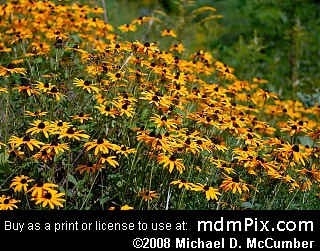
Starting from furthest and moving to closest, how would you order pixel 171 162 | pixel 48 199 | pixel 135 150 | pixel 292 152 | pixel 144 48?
pixel 144 48 → pixel 292 152 → pixel 135 150 → pixel 171 162 → pixel 48 199

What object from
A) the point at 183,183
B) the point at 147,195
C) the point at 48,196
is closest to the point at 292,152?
the point at 183,183

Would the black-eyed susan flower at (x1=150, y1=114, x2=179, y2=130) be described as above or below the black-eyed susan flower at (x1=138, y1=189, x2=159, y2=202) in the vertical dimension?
above

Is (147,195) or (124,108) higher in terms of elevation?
(124,108)

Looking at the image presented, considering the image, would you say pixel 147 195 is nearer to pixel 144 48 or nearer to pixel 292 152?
pixel 292 152

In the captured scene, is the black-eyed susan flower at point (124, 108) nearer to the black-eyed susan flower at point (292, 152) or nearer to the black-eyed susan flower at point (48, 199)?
the black-eyed susan flower at point (48, 199)

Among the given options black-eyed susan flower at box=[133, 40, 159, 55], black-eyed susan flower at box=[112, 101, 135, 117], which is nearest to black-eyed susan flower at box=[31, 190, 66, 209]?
black-eyed susan flower at box=[112, 101, 135, 117]

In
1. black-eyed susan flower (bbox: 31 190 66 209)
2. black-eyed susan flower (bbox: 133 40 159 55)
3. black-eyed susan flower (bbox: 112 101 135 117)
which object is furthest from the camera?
black-eyed susan flower (bbox: 133 40 159 55)

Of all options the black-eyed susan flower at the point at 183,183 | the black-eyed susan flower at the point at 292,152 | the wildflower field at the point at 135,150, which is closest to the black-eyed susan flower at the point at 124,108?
the wildflower field at the point at 135,150

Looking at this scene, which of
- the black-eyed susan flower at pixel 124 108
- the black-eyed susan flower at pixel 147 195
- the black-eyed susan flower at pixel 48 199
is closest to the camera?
the black-eyed susan flower at pixel 48 199

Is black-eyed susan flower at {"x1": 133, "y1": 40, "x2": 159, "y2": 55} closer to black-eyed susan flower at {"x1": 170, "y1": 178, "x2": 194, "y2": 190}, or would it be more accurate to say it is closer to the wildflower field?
the wildflower field

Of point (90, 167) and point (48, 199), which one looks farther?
point (90, 167)

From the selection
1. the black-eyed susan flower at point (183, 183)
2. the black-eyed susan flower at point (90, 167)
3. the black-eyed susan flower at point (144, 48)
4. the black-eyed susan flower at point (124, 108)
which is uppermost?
the black-eyed susan flower at point (144, 48)

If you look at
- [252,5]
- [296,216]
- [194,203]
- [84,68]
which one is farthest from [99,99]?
[252,5]

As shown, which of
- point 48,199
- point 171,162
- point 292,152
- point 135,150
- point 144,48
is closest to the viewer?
point 48,199
